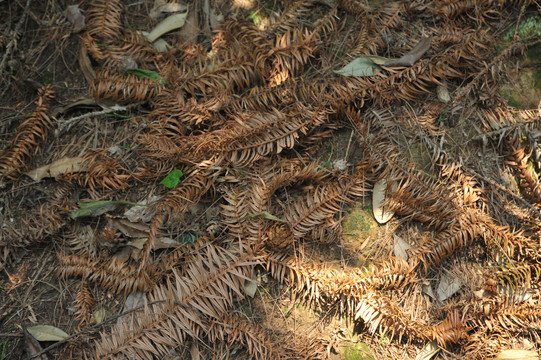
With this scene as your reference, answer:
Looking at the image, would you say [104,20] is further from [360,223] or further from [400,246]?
[400,246]

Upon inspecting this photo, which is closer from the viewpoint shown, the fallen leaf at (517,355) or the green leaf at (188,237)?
the fallen leaf at (517,355)

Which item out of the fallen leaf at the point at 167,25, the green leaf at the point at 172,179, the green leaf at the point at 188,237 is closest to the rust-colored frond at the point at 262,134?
the green leaf at the point at 172,179

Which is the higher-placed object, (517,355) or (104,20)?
(104,20)

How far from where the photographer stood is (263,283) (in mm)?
2113

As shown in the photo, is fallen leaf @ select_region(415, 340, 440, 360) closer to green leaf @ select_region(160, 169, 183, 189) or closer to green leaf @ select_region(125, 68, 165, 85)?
green leaf @ select_region(160, 169, 183, 189)

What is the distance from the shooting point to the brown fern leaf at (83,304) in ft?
6.72

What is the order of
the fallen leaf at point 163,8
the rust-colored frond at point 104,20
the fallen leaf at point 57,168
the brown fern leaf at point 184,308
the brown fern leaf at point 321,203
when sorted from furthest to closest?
the fallen leaf at point 163,8, the rust-colored frond at point 104,20, the fallen leaf at point 57,168, the brown fern leaf at point 321,203, the brown fern leaf at point 184,308

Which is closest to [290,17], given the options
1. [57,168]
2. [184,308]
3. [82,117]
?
[82,117]

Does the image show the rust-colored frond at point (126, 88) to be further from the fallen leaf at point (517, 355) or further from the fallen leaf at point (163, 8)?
the fallen leaf at point (517, 355)

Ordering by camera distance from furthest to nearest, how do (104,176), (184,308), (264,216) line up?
(104,176) → (264,216) → (184,308)

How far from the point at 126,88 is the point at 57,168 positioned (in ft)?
2.01

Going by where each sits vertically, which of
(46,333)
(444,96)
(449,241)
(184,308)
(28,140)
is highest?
(444,96)

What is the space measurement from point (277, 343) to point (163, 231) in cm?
82

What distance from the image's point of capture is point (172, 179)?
7.31 feet
